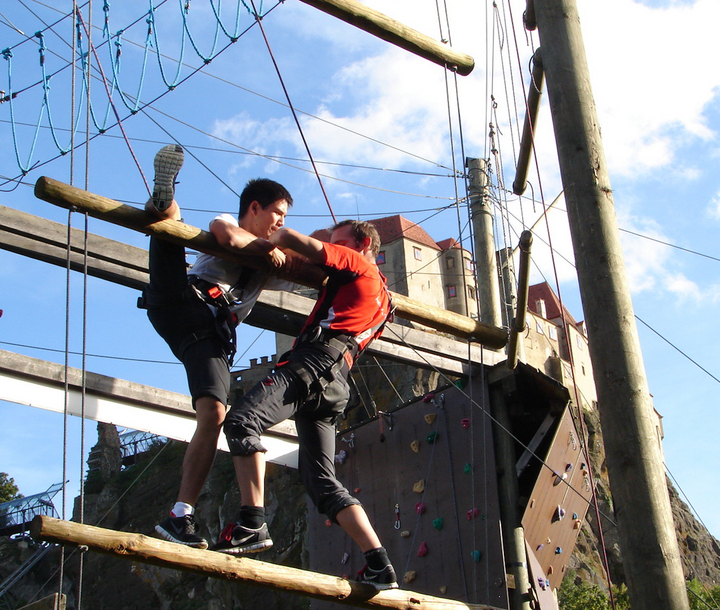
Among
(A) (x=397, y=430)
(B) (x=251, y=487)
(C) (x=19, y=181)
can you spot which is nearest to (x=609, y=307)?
(B) (x=251, y=487)

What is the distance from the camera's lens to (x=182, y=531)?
345 cm

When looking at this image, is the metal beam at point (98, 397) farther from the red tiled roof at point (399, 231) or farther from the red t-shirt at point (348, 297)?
the red tiled roof at point (399, 231)

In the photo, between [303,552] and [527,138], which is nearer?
[527,138]

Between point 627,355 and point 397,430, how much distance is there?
12.5 feet

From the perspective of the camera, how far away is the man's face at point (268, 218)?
4293 mm

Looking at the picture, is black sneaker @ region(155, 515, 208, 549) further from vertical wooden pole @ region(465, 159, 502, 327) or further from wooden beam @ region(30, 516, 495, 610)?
vertical wooden pole @ region(465, 159, 502, 327)

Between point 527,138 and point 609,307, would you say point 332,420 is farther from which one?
point 527,138

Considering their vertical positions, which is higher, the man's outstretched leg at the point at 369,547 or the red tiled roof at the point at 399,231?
the red tiled roof at the point at 399,231

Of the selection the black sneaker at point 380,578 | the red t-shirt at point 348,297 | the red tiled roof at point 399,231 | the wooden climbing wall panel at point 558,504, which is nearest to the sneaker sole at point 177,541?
the black sneaker at point 380,578

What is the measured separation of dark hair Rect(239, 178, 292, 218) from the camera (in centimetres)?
428

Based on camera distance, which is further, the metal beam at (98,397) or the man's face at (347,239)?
the metal beam at (98,397)

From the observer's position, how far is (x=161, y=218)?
3908mm

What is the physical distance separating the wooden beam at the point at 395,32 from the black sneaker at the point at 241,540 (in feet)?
13.2

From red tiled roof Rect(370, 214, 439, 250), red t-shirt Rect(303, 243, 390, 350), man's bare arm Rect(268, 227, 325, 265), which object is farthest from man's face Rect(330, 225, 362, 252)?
red tiled roof Rect(370, 214, 439, 250)
